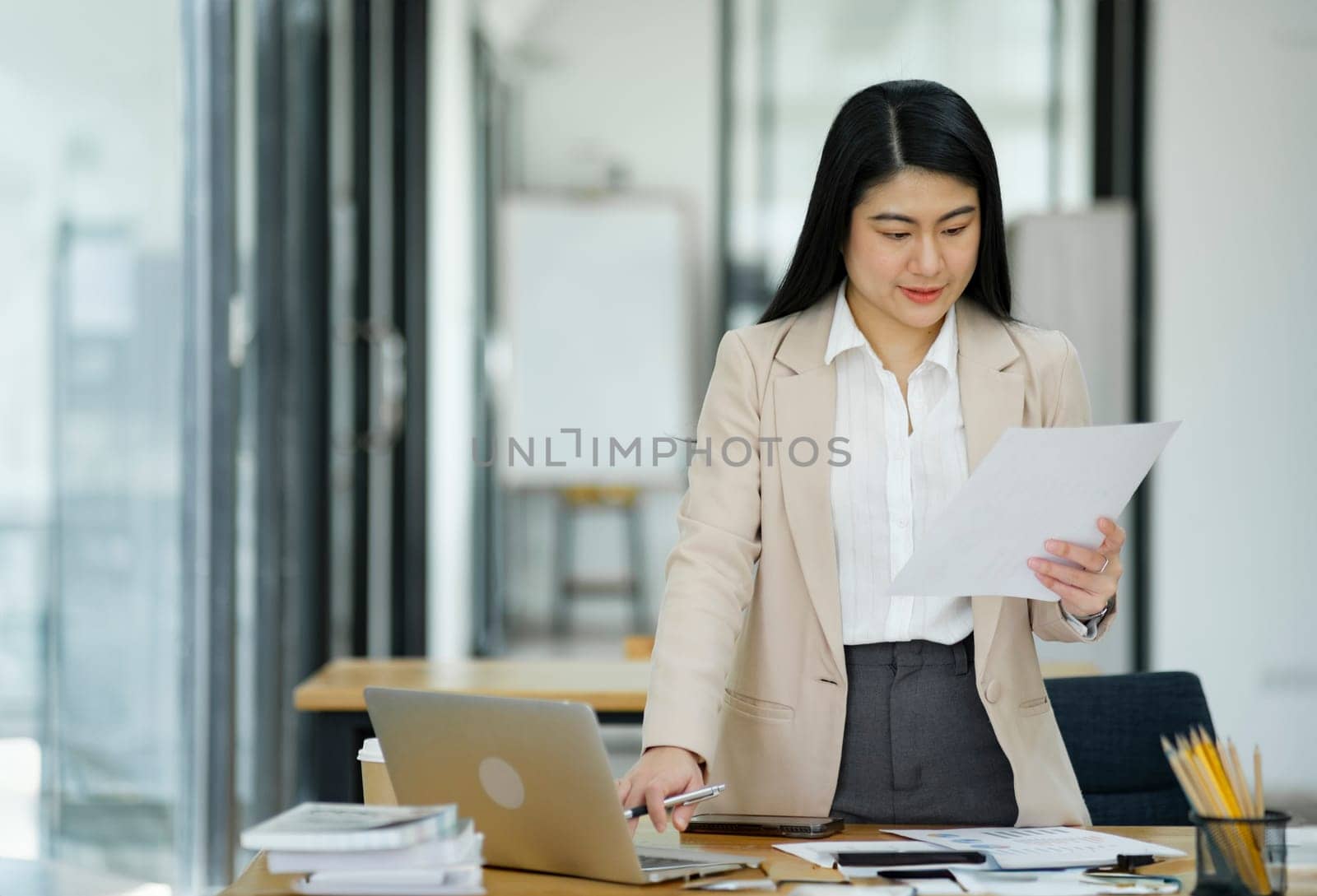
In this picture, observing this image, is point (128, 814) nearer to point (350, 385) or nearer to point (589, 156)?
point (350, 385)

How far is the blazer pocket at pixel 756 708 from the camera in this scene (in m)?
1.70

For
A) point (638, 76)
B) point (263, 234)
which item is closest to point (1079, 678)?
point (263, 234)

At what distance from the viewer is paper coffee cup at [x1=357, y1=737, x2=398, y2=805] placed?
152 cm

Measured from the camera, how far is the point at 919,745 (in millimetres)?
1657

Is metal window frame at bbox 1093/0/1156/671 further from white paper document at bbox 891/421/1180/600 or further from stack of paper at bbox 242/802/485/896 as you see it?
stack of paper at bbox 242/802/485/896

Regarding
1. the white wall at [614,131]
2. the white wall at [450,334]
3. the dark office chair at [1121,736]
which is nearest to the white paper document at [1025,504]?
the dark office chair at [1121,736]

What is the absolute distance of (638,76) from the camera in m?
8.05

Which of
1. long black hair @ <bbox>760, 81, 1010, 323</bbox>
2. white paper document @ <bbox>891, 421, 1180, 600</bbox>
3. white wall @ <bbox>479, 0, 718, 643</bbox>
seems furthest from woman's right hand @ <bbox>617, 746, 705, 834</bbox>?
white wall @ <bbox>479, 0, 718, 643</bbox>

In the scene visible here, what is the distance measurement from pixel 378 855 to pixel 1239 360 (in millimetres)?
4780

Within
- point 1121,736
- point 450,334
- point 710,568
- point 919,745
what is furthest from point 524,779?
point 450,334

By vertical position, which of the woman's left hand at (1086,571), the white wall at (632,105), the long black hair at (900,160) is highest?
the white wall at (632,105)

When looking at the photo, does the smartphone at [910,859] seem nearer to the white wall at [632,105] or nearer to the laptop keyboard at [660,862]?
the laptop keyboard at [660,862]

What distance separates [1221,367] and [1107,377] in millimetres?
480

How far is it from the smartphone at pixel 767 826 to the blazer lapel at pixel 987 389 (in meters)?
0.35
